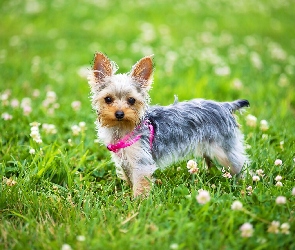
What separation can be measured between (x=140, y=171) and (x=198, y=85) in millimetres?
3993

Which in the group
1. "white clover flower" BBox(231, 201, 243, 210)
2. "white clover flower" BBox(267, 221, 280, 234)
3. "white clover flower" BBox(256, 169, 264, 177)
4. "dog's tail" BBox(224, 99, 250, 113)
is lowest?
"white clover flower" BBox(256, 169, 264, 177)

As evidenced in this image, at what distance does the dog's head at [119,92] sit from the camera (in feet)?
14.7

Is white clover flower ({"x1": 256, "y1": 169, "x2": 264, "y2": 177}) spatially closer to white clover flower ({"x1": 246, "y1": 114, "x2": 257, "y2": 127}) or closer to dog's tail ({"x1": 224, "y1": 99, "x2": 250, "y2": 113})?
dog's tail ({"x1": 224, "y1": 99, "x2": 250, "y2": 113})

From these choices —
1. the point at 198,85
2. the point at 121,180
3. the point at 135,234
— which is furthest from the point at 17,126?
the point at 198,85

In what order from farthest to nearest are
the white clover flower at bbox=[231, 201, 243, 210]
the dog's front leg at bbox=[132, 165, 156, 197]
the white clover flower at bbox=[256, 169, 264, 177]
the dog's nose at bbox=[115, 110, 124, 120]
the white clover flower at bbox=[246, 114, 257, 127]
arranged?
the white clover flower at bbox=[246, 114, 257, 127], the white clover flower at bbox=[256, 169, 264, 177], the dog's front leg at bbox=[132, 165, 156, 197], the dog's nose at bbox=[115, 110, 124, 120], the white clover flower at bbox=[231, 201, 243, 210]

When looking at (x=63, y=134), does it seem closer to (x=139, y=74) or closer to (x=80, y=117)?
(x=80, y=117)

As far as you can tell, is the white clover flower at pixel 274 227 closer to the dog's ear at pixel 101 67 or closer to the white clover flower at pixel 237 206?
the white clover flower at pixel 237 206

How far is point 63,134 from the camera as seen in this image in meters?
6.28

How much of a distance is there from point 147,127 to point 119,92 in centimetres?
54

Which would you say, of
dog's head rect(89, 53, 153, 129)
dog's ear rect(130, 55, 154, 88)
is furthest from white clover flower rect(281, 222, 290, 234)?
dog's ear rect(130, 55, 154, 88)

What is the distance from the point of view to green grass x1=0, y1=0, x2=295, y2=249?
3.70m

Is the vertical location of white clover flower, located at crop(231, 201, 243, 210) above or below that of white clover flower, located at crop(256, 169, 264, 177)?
above

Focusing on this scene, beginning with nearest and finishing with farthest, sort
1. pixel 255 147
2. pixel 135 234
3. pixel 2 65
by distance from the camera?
pixel 135 234, pixel 255 147, pixel 2 65

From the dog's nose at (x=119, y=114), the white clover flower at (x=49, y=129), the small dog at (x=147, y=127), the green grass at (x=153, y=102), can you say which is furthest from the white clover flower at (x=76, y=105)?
the dog's nose at (x=119, y=114)
